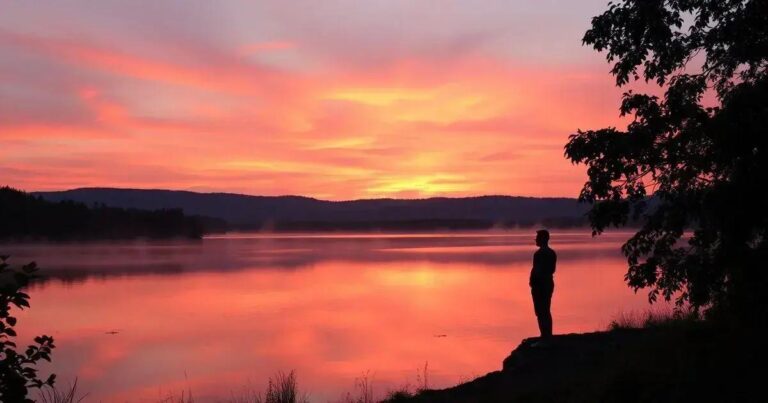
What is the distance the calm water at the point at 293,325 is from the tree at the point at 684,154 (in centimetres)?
782

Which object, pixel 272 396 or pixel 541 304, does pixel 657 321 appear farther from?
pixel 272 396

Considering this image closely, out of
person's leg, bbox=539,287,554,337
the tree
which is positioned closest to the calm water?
person's leg, bbox=539,287,554,337

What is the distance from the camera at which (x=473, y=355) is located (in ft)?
66.8

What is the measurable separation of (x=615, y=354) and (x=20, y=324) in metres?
24.7

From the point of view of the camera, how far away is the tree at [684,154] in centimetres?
915

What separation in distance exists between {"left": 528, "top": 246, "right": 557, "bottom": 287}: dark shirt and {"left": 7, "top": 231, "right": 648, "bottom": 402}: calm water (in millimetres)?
4785

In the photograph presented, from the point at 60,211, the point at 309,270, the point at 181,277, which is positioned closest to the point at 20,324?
the point at 181,277

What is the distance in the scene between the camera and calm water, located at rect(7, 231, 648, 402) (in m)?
18.5

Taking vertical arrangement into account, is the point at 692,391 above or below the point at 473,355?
above

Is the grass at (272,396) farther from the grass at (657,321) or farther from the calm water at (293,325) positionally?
the grass at (657,321)

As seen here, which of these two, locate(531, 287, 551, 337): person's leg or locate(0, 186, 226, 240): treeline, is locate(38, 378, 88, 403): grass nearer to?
locate(531, 287, 551, 337): person's leg

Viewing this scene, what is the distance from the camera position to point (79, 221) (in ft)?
464

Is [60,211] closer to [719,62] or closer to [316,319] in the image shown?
Answer: [316,319]

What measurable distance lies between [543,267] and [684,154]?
3.71 meters
